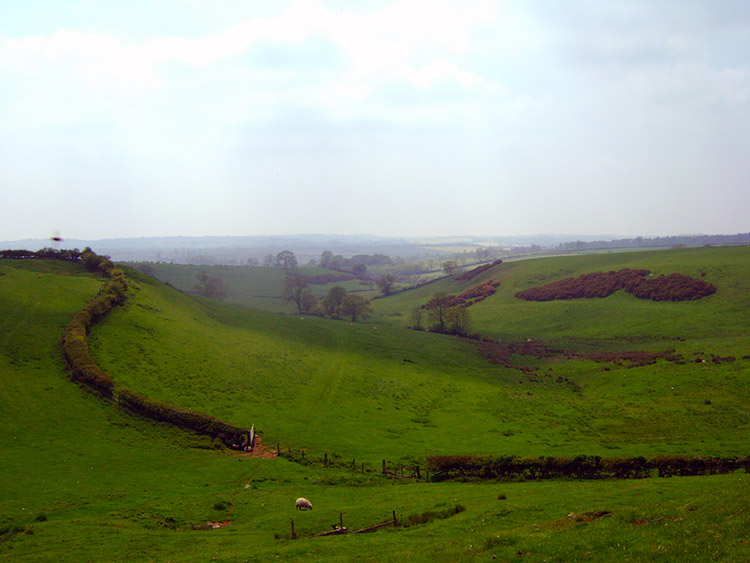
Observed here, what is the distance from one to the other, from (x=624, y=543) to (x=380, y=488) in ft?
55.6

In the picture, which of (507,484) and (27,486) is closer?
(27,486)

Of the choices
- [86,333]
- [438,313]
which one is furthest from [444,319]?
[86,333]

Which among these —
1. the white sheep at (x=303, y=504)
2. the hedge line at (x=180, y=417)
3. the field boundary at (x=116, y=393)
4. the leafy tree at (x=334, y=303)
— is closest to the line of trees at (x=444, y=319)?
the leafy tree at (x=334, y=303)

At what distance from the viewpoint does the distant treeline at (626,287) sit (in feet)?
279

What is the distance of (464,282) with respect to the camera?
149 metres

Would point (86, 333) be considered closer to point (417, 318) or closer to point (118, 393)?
point (118, 393)

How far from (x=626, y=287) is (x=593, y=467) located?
82.4m

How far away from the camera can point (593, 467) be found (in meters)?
27.6

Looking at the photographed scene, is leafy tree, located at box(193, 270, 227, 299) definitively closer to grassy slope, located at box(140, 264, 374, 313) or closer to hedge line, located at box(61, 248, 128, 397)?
grassy slope, located at box(140, 264, 374, 313)

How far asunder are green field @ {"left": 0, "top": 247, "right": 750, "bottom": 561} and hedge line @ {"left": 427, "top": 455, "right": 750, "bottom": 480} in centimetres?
228

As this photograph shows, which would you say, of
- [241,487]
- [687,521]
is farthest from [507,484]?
[241,487]

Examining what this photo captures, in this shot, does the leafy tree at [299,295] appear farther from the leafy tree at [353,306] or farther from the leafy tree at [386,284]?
the leafy tree at [386,284]

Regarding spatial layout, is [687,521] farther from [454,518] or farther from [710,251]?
[710,251]

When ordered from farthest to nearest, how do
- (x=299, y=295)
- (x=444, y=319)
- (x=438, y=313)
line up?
(x=299, y=295)
(x=438, y=313)
(x=444, y=319)
